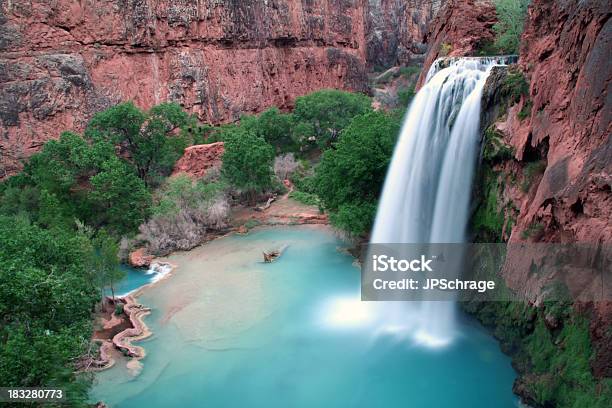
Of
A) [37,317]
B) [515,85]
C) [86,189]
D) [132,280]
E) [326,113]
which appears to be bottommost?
[132,280]

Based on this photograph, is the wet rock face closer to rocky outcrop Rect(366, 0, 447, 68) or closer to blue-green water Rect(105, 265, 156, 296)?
blue-green water Rect(105, 265, 156, 296)

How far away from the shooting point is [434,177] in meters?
14.5

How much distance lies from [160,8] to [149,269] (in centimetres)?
1885

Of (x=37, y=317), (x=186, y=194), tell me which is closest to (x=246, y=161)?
(x=186, y=194)

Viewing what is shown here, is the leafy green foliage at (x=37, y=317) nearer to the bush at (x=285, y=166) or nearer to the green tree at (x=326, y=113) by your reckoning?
the bush at (x=285, y=166)

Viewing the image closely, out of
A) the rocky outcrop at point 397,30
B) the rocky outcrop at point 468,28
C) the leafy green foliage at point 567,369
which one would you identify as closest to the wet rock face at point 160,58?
the rocky outcrop at point 397,30

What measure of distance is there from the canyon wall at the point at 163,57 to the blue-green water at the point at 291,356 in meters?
15.2

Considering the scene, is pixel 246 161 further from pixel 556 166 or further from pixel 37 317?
pixel 556 166

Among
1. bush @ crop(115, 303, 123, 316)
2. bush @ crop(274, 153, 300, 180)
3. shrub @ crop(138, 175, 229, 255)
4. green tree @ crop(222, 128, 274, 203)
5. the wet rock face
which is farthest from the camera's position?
bush @ crop(274, 153, 300, 180)

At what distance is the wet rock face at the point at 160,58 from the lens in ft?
83.1

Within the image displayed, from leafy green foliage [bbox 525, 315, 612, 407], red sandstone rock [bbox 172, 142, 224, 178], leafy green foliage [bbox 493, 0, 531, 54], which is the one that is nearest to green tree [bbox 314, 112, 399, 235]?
leafy green foliage [bbox 493, 0, 531, 54]

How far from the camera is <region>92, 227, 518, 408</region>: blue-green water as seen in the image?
35.7 ft

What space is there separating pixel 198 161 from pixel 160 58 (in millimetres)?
8576

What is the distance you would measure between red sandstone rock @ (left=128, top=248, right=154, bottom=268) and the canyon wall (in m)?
→ 10.8
